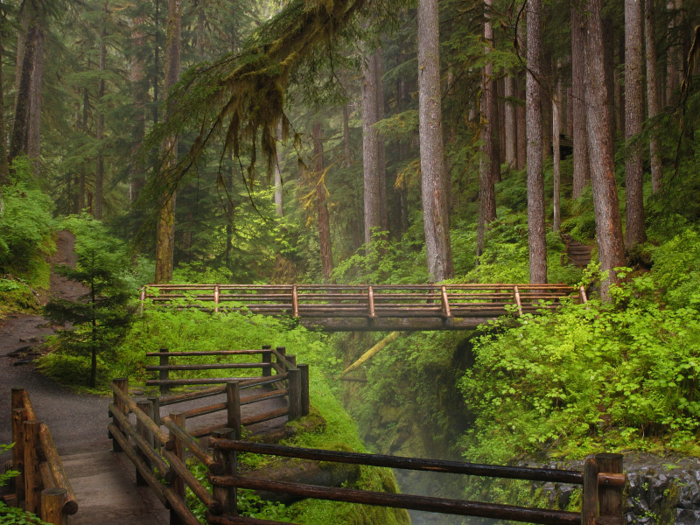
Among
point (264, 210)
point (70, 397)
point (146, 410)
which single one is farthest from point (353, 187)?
point (146, 410)

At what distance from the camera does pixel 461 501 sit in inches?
149

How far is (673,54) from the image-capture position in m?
19.7

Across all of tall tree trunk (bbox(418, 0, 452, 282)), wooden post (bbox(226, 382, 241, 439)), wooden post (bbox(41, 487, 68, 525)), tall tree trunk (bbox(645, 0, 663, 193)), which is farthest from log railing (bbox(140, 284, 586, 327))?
wooden post (bbox(41, 487, 68, 525))

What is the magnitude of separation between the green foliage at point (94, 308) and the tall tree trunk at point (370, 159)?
1286 centimetres

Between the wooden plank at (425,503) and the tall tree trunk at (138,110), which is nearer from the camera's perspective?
the wooden plank at (425,503)

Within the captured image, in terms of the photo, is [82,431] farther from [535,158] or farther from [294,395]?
[535,158]

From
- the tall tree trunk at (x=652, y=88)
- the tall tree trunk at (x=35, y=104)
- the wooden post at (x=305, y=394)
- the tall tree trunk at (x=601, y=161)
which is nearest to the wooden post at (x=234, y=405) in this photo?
the wooden post at (x=305, y=394)

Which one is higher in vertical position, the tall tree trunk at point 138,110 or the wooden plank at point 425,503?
the tall tree trunk at point 138,110

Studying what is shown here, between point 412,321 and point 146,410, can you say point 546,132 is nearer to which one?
point 412,321

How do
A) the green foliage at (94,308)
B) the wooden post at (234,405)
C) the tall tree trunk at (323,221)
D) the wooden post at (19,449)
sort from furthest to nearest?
the tall tree trunk at (323,221)
the green foliage at (94,308)
the wooden post at (234,405)
the wooden post at (19,449)

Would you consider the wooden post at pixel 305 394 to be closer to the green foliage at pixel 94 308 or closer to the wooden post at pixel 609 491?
the green foliage at pixel 94 308

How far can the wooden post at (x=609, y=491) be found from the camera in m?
3.29

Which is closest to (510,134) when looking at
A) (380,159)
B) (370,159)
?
(380,159)

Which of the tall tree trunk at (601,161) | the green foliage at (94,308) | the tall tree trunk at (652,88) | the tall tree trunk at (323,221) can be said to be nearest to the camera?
the green foliage at (94,308)
